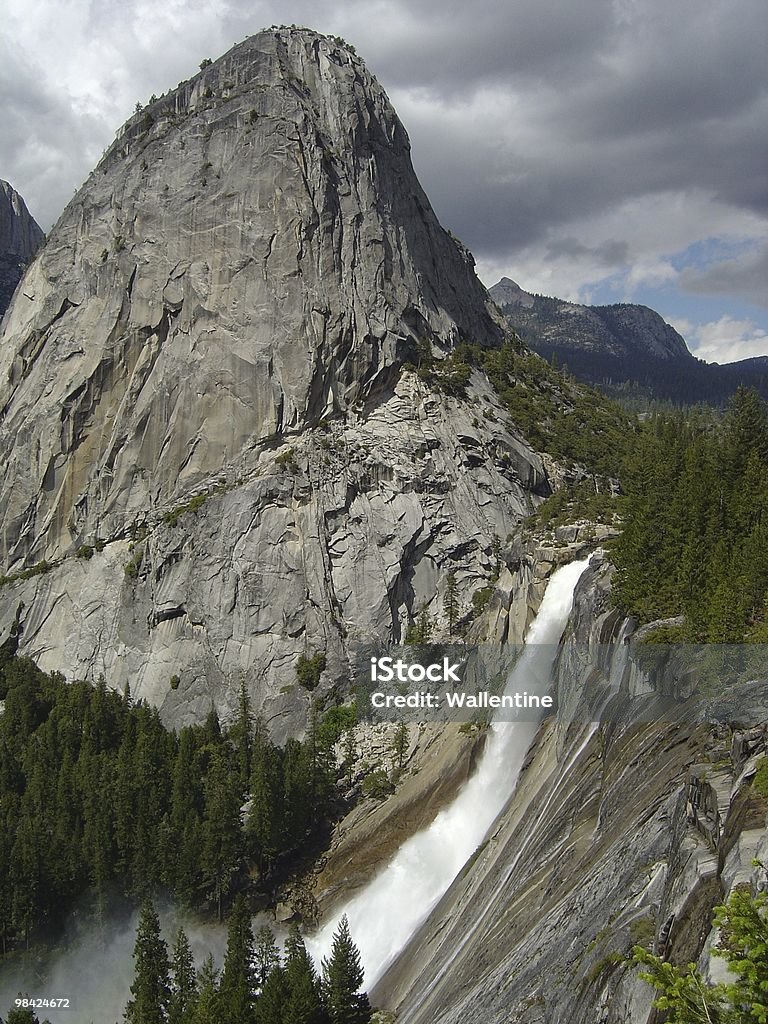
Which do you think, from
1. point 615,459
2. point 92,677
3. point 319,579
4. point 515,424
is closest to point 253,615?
point 319,579

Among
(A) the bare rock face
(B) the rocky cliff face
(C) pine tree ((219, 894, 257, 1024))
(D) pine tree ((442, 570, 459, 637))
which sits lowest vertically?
(C) pine tree ((219, 894, 257, 1024))

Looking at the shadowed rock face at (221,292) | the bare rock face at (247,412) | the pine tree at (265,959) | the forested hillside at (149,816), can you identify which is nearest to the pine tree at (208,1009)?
the pine tree at (265,959)

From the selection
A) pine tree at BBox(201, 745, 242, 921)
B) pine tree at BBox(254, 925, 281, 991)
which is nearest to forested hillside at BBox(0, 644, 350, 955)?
pine tree at BBox(201, 745, 242, 921)

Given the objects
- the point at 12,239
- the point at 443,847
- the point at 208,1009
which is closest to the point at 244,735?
the point at 443,847

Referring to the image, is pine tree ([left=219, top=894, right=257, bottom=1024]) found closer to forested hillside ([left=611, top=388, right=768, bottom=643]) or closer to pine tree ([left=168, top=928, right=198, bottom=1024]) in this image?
pine tree ([left=168, top=928, right=198, bottom=1024])

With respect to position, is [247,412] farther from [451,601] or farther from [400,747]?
[400,747]

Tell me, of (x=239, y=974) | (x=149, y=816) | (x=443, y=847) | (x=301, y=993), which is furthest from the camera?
(x=149, y=816)

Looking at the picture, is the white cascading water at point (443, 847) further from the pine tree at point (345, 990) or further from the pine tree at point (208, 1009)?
the pine tree at point (208, 1009)
